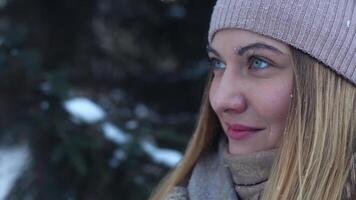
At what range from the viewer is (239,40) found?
2266 mm

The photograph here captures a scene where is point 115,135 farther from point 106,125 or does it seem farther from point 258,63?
point 258,63

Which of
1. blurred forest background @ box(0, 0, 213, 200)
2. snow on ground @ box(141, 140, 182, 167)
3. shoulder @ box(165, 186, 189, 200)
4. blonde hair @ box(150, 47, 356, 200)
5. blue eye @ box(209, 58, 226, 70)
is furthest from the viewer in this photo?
snow on ground @ box(141, 140, 182, 167)

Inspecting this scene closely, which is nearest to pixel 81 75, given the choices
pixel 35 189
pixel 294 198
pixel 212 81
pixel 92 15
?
pixel 92 15

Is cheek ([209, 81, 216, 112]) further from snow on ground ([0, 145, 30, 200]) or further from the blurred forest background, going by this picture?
snow on ground ([0, 145, 30, 200])

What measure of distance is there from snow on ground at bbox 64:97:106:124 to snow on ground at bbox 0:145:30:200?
24 centimetres

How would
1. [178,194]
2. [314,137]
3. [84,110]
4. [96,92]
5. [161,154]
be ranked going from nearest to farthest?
[314,137] → [178,194] → [84,110] → [161,154] → [96,92]

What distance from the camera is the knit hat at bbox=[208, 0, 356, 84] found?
221 cm

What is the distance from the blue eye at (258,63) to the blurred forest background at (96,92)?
4.22ft

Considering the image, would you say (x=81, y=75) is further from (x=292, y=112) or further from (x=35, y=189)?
(x=292, y=112)

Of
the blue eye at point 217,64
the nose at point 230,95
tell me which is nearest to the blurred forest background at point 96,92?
the blue eye at point 217,64

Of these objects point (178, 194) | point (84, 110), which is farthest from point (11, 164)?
point (178, 194)

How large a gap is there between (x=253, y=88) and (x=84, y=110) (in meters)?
1.47

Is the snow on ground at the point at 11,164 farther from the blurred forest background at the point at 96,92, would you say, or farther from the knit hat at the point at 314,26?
the knit hat at the point at 314,26

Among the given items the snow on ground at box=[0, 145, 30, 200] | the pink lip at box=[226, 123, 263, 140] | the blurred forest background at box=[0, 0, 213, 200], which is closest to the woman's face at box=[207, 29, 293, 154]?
the pink lip at box=[226, 123, 263, 140]
